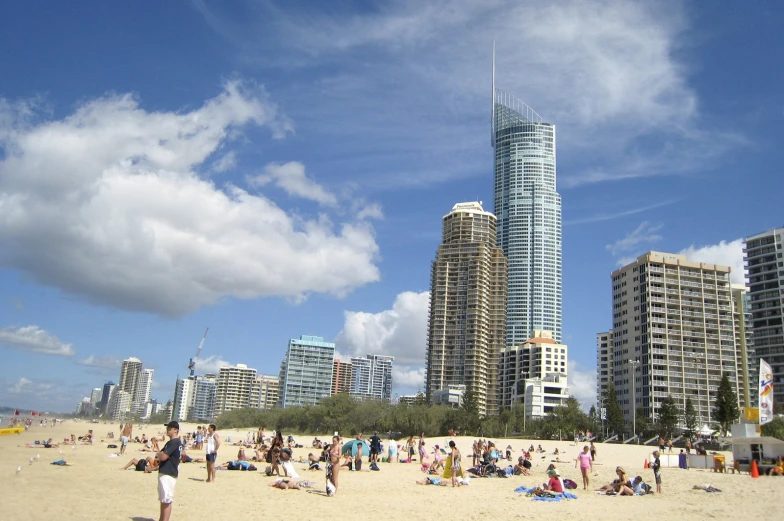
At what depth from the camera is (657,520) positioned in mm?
14422

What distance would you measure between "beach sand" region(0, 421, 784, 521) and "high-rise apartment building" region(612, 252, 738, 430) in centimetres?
7678

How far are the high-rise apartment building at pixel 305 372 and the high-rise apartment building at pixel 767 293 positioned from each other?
378 ft

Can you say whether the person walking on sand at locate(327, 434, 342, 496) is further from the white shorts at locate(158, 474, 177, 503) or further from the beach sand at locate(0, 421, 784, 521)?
the white shorts at locate(158, 474, 177, 503)

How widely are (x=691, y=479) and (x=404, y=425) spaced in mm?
54230

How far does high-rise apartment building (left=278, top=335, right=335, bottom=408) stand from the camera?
17938 cm

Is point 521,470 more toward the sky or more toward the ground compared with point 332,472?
more toward the ground

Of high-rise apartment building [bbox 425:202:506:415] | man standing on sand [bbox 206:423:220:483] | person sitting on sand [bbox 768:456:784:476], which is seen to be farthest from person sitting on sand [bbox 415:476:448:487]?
high-rise apartment building [bbox 425:202:506:415]

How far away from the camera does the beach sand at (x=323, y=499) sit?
13.0 m

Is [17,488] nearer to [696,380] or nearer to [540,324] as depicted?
[696,380]

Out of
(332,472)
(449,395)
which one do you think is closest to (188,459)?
(332,472)

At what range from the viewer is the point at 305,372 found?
182625mm

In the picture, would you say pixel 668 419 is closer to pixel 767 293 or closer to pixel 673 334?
pixel 673 334

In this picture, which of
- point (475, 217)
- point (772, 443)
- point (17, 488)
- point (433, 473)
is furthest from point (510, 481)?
point (475, 217)

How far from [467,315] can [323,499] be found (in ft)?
400
